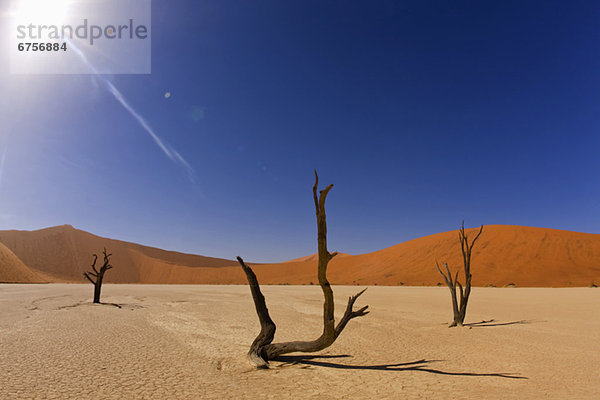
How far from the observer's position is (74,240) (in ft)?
233

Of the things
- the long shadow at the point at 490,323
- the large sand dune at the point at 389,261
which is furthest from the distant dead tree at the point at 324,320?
the large sand dune at the point at 389,261

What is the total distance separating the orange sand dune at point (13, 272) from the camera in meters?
47.2

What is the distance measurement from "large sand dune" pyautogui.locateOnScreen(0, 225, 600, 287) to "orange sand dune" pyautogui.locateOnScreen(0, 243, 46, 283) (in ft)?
13.9

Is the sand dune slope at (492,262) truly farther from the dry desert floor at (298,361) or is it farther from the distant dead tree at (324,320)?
the distant dead tree at (324,320)

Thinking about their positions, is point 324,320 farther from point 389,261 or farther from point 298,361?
point 389,261

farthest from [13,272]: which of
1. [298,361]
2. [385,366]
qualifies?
[385,366]

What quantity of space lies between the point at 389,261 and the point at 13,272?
59.5 meters

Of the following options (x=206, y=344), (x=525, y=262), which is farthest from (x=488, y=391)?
(x=525, y=262)

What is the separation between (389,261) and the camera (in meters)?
58.9

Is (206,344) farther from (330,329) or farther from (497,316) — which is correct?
(497,316)

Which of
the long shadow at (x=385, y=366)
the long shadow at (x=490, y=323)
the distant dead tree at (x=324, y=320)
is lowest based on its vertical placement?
the long shadow at (x=490, y=323)

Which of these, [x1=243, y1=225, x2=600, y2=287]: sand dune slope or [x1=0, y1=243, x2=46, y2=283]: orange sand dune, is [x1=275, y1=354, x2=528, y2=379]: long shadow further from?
[x1=0, y1=243, x2=46, y2=283]: orange sand dune

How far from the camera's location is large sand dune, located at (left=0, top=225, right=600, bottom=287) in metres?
41.8

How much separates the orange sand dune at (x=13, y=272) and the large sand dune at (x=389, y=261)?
167 inches
